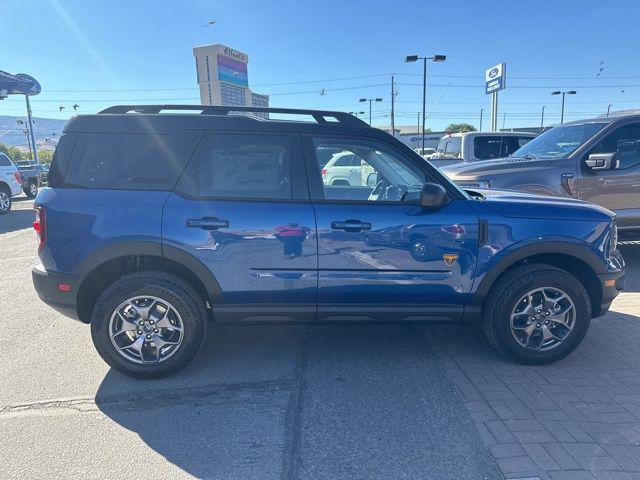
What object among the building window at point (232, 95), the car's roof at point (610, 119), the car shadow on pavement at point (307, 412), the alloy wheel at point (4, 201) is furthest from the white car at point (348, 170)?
the building window at point (232, 95)

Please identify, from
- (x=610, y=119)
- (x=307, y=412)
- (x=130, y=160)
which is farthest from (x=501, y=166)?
(x=130, y=160)

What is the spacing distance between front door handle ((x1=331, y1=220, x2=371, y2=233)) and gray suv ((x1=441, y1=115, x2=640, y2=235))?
3142 mm

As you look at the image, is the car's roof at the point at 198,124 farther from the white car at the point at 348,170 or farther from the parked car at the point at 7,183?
Answer: the parked car at the point at 7,183

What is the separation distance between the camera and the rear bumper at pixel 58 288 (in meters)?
3.08

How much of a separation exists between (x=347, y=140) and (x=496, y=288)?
1633 millimetres

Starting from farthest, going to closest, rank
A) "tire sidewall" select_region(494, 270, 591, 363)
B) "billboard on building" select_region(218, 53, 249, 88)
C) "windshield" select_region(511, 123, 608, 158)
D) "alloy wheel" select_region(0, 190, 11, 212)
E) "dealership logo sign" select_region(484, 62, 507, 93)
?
"billboard on building" select_region(218, 53, 249, 88)
"dealership logo sign" select_region(484, 62, 507, 93)
"alloy wheel" select_region(0, 190, 11, 212)
"windshield" select_region(511, 123, 608, 158)
"tire sidewall" select_region(494, 270, 591, 363)

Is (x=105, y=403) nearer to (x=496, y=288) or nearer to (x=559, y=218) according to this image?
(x=496, y=288)

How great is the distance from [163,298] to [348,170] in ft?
5.73

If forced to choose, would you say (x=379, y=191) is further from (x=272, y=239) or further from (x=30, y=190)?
Result: (x=30, y=190)

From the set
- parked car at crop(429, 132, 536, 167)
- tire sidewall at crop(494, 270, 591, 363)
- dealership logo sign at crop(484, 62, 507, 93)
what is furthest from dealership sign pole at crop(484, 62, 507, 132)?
tire sidewall at crop(494, 270, 591, 363)

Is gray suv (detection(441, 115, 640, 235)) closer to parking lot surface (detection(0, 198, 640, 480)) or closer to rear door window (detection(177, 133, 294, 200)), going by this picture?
parking lot surface (detection(0, 198, 640, 480))

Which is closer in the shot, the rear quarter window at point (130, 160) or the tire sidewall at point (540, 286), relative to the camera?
the rear quarter window at point (130, 160)

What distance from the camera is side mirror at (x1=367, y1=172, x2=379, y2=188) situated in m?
3.34

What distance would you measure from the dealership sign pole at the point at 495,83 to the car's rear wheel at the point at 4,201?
24541 mm
